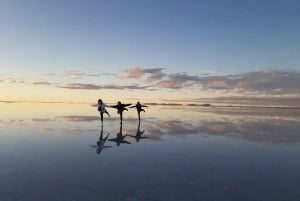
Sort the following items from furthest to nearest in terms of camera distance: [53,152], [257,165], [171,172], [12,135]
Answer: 1. [12,135]
2. [53,152]
3. [257,165]
4. [171,172]

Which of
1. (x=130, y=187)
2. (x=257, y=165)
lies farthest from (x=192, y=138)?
(x=130, y=187)

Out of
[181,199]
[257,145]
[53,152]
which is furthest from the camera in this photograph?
[257,145]

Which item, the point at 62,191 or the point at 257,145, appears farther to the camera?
the point at 257,145

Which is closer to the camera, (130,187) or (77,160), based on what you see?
(130,187)

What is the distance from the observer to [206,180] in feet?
30.4

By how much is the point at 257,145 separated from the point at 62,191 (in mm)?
11266

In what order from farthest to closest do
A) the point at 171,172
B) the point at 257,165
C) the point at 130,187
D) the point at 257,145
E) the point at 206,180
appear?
1. the point at 257,145
2. the point at 257,165
3. the point at 171,172
4. the point at 206,180
5. the point at 130,187

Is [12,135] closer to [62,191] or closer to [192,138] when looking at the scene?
[192,138]

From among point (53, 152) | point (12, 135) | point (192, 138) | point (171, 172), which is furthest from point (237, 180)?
point (12, 135)

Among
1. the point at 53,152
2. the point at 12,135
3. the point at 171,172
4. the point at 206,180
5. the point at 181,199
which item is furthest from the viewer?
the point at 12,135

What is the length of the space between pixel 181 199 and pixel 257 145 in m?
10.2

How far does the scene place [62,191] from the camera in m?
7.90

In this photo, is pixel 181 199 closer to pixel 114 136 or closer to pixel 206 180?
pixel 206 180

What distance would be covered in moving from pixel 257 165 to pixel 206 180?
3143 mm
